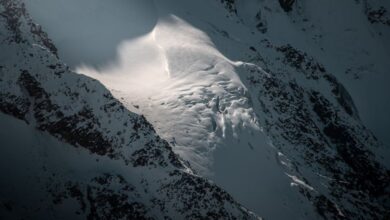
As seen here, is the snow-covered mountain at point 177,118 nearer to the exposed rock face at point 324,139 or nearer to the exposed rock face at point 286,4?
the exposed rock face at point 324,139

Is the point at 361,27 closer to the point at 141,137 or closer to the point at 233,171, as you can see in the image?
the point at 233,171

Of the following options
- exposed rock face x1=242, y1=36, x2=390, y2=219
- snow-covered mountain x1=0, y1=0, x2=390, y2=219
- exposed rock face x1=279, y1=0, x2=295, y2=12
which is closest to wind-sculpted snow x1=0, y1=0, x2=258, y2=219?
snow-covered mountain x1=0, y1=0, x2=390, y2=219

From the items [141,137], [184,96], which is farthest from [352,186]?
[141,137]

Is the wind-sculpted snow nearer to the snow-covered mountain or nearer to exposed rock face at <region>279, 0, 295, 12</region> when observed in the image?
the snow-covered mountain

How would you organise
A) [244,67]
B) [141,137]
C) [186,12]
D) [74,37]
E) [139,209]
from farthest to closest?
[186,12], [244,67], [74,37], [141,137], [139,209]

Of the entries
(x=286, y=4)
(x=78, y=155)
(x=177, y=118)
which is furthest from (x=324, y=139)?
(x=286, y=4)

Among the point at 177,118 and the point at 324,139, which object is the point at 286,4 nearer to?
the point at 324,139
